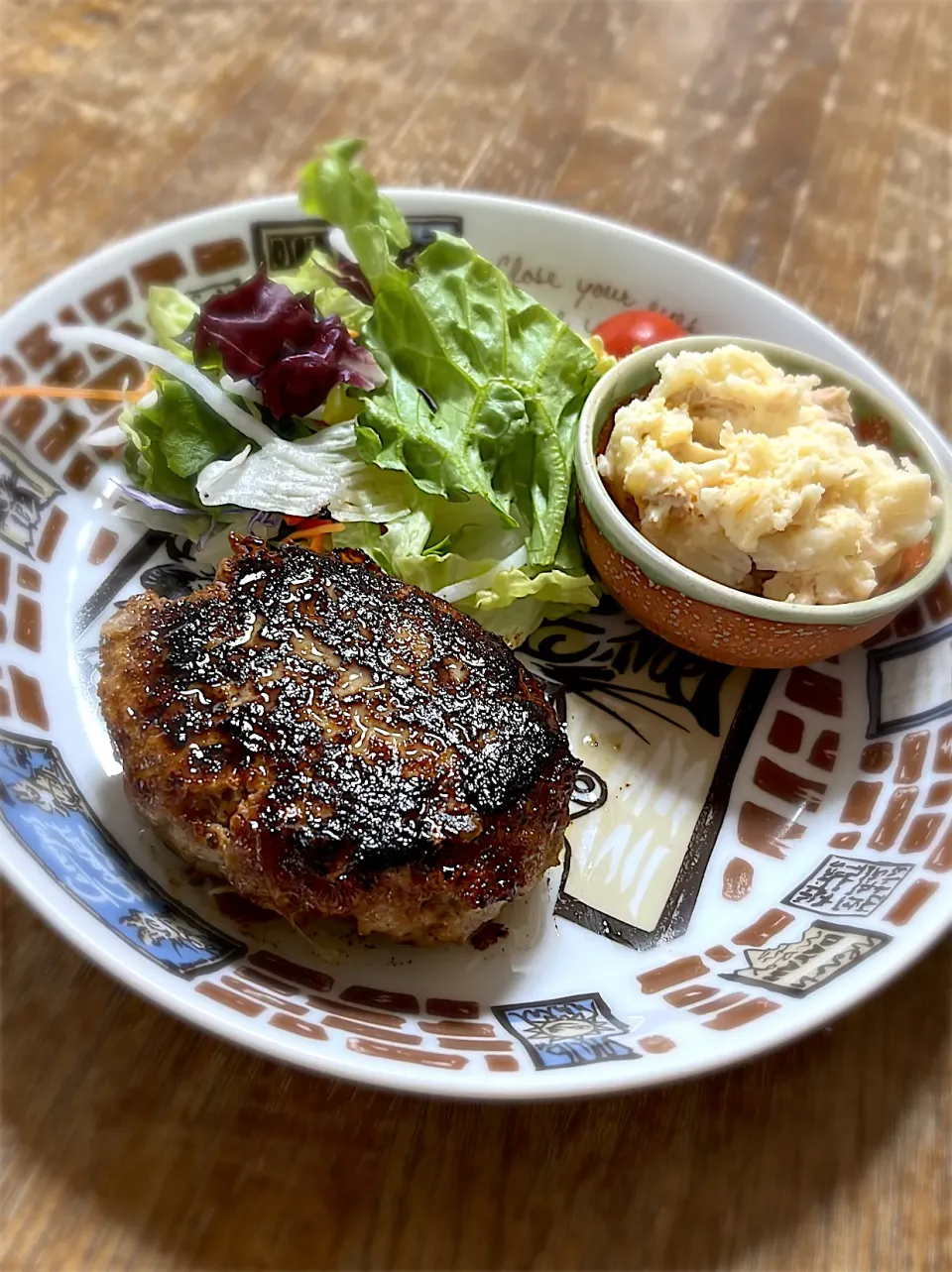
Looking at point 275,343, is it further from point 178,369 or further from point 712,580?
point 712,580

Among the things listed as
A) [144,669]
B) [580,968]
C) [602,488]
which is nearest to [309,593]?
[144,669]

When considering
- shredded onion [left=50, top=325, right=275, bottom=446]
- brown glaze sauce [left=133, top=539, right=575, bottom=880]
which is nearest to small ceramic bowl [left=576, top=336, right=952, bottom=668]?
brown glaze sauce [left=133, top=539, right=575, bottom=880]

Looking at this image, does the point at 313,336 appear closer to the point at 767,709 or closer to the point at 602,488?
the point at 602,488

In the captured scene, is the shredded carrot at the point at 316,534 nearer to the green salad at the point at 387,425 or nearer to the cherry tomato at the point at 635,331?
the green salad at the point at 387,425

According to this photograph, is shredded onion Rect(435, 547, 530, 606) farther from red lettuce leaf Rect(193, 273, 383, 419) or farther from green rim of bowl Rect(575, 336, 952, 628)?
red lettuce leaf Rect(193, 273, 383, 419)

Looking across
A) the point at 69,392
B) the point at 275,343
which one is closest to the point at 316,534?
the point at 275,343
